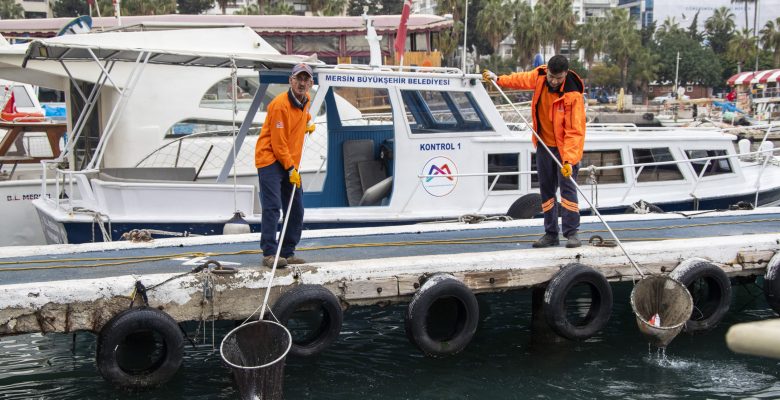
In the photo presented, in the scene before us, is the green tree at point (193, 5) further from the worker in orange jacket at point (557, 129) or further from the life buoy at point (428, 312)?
the life buoy at point (428, 312)

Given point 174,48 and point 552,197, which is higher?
point 174,48

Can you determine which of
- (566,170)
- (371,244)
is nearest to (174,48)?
(371,244)

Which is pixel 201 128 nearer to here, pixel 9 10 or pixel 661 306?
pixel 661 306

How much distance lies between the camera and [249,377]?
21.1ft

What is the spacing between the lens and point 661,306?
8.38 m

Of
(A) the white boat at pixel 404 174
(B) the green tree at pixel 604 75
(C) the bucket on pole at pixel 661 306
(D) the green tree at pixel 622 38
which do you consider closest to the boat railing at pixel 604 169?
(A) the white boat at pixel 404 174

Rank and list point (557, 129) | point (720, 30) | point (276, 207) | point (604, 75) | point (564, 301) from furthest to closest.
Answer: point (720, 30)
point (604, 75)
point (557, 129)
point (564, 301)
point (276, 207)

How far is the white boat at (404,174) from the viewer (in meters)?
10.7

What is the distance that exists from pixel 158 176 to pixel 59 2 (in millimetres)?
55915

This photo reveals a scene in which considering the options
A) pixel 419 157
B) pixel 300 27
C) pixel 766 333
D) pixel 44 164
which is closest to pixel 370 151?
pixel 419 157

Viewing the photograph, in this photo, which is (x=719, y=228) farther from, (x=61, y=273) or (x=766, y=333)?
(x=61, y=273)

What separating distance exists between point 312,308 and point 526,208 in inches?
176

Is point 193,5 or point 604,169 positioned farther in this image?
point 193,5

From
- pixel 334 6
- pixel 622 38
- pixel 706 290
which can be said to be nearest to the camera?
pixel 706 290
